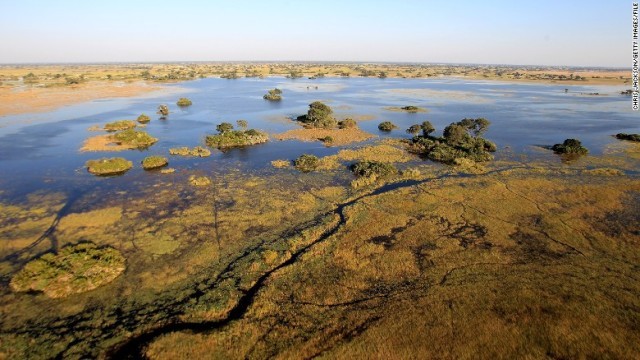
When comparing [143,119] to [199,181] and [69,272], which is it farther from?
[69,272]

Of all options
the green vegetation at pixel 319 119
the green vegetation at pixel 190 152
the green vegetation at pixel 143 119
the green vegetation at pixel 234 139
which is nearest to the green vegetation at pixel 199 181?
the green vegetation at pixel 190 152

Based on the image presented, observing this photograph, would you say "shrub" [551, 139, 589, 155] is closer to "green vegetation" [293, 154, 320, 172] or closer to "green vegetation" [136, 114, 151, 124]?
"green vegetation" [293, 154, 320, 172]

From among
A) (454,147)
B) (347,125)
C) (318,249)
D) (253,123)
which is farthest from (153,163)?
(454,147)

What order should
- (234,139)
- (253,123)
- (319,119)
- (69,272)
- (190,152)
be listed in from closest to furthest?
(69,272), (190,152), (234,139), (319,119), (253,123)

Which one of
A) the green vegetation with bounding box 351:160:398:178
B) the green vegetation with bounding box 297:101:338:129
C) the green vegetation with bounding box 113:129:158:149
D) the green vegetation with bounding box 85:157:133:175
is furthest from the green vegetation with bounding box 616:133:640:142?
the green vegetation with bounding box 113:129:158:149

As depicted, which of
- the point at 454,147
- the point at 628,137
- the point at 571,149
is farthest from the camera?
the point at 628,137

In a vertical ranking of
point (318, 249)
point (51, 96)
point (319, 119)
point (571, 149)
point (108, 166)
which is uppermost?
point (51, 96)
